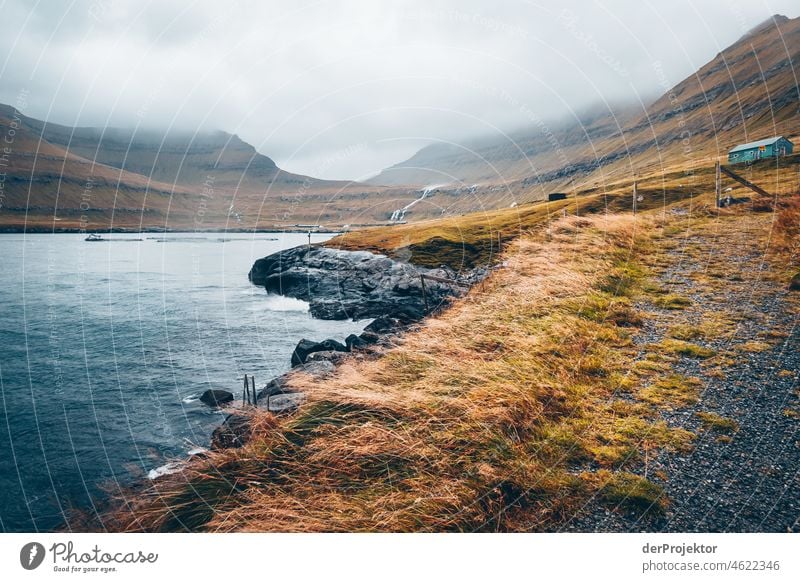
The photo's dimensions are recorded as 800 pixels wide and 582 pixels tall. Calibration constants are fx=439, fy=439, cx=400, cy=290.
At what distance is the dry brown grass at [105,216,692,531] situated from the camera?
5789mm

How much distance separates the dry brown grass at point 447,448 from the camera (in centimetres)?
579

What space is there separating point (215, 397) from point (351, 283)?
2670cm

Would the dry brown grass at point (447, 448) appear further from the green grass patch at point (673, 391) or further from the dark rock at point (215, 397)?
the dark rock at point (215, 397)

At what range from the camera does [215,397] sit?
20.7m

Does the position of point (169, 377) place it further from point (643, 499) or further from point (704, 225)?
point (704, 225)

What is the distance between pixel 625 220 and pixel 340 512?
23420 mm

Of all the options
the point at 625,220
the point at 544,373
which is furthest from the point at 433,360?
the point at 625,220

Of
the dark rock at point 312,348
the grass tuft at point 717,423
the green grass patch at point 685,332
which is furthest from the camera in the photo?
the dark rock at point 312,348

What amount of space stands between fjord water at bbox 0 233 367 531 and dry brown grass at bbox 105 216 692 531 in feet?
30.8

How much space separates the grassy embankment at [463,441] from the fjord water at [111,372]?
867 centimetres

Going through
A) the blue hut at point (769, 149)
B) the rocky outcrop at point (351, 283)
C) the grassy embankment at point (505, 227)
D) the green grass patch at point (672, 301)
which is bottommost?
the rocky outcrop at point (351, 283)

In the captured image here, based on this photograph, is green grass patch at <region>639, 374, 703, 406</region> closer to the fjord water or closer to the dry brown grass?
the dry brown grass

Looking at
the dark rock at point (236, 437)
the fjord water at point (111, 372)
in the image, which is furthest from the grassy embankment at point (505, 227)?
the dark rock at point (236, 437)

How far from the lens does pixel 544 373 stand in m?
8.77
